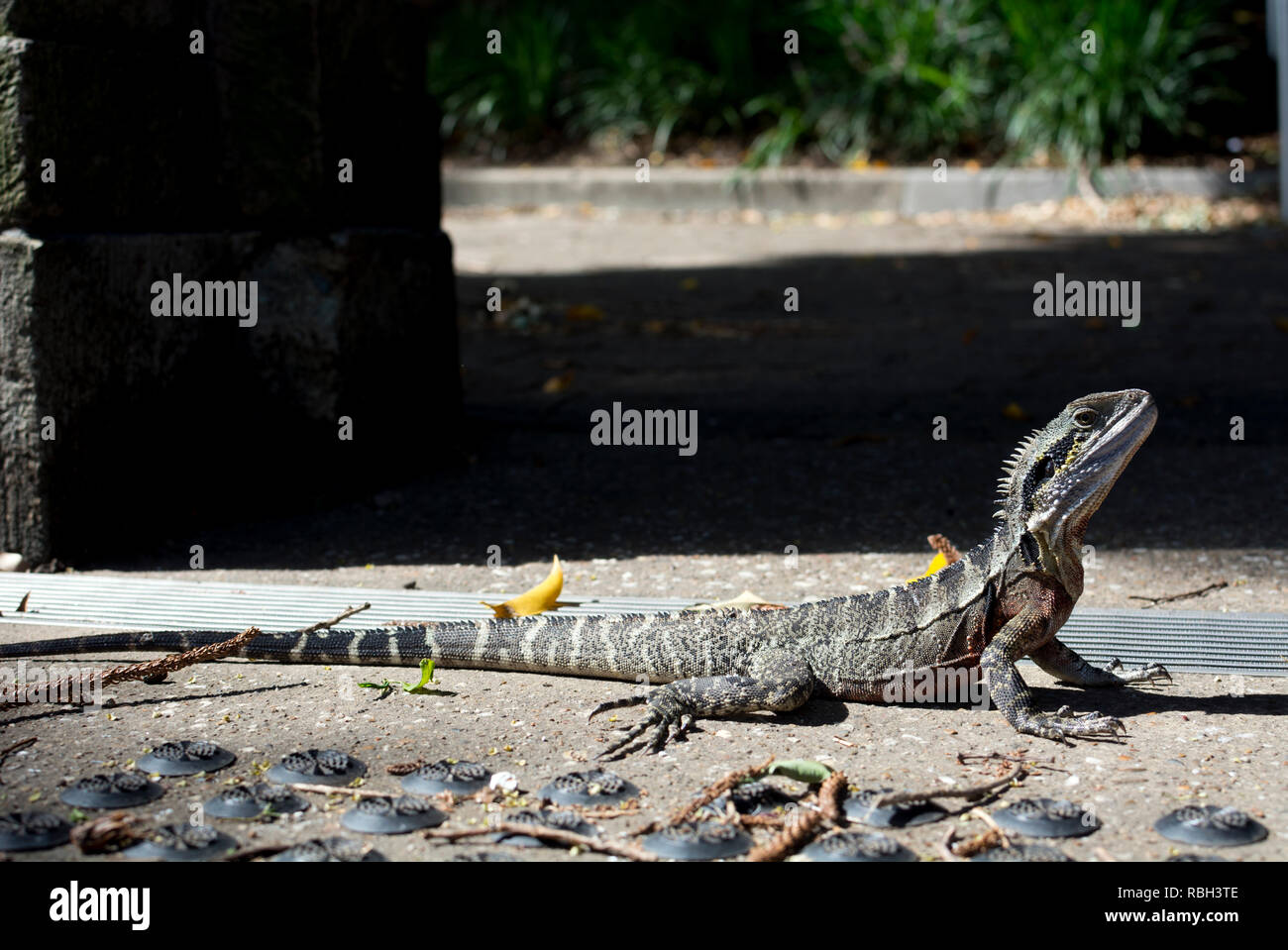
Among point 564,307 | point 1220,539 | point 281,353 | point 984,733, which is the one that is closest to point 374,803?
point 984,733

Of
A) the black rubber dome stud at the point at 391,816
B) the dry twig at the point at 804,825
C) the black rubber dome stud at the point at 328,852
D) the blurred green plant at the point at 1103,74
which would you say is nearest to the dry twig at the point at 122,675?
the black rubber dome stud at the point at 391,816

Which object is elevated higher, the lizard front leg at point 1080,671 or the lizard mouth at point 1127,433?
the lizard mouth at point 1127,433

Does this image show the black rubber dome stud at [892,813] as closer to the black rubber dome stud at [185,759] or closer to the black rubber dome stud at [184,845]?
the black rubber dome stud at [184,845]

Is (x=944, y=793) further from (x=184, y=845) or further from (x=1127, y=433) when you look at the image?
(x=184, y=845)

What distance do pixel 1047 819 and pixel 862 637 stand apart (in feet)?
3.07

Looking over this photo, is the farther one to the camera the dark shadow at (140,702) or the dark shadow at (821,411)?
the dark shadow at (821,411)

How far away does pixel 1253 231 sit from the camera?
11.9 m

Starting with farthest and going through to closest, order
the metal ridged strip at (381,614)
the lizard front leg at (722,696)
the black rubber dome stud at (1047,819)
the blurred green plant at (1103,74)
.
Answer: the blurred green plant at (1103,74), the metal ridged strip at (381,614), the lizard front leg at (722,696), the black rubber dome stud at (1047,819)

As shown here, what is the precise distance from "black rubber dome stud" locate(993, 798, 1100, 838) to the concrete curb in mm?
11229

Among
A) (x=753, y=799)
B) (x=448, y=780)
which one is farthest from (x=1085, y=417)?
(x=448, y=780)

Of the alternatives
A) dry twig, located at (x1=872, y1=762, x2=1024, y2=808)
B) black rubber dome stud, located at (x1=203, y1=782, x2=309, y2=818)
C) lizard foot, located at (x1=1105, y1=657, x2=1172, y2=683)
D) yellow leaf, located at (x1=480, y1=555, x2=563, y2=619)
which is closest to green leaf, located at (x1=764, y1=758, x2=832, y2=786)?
dry twig, located at (x1=872, y1=762, x2=1024, y2=808)

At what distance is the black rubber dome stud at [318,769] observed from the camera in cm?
312

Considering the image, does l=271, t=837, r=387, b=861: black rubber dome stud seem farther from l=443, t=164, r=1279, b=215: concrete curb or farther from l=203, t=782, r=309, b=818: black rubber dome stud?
l=443, t=164, r=1279, b=215: concrete curb

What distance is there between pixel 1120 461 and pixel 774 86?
12255mm
